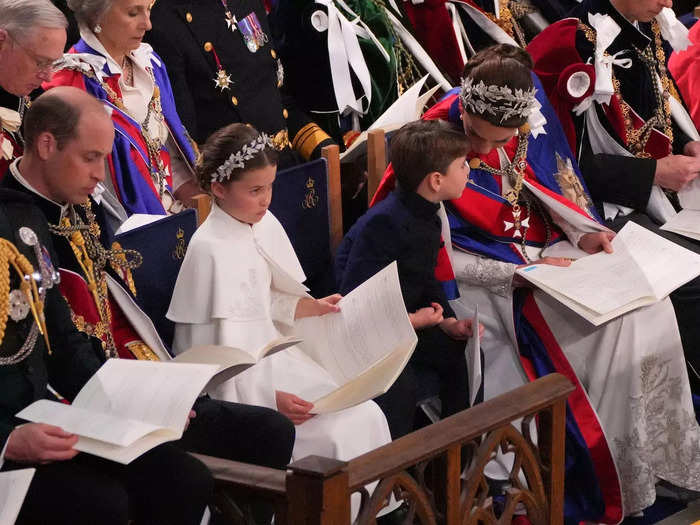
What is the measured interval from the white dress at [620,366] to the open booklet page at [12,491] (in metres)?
1.97

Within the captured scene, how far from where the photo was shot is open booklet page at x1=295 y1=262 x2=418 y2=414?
2.95 metres

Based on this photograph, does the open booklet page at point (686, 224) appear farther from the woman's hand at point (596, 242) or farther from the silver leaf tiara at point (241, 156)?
the silver leaf tiara at point (241, 156)

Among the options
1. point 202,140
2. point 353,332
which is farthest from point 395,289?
point 202,140

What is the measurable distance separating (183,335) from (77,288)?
0.45 m

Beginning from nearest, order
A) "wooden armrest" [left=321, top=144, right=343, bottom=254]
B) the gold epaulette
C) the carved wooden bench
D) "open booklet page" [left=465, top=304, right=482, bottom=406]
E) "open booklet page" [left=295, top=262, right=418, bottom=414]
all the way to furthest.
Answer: the carved wooden bench
"open booklet page" [left=295, top=262, right=418, bottom=414]
"open booklet page" [left=465, top=304, right=482, bottom=406]
"wooden armrest" [left=321, top=144, right=343, bottom=254]
the gold epaulette

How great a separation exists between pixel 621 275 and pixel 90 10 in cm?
190

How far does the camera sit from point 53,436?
231 cm

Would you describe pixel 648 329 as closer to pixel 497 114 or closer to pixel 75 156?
pixel 497 114

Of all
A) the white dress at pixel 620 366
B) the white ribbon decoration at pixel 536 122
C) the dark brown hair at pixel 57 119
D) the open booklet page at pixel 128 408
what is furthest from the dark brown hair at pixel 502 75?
the open booklet page at pixel 128 408

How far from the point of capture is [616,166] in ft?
15.0

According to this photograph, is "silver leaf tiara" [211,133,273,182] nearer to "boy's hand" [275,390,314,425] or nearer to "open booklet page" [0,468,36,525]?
"boy's hand" [275,390,314,425]

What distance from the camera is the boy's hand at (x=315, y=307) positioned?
334 centimetres

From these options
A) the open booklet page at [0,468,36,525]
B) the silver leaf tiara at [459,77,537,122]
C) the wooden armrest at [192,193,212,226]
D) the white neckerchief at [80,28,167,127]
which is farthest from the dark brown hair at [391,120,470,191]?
the open booklet page at [0,468,36,525]

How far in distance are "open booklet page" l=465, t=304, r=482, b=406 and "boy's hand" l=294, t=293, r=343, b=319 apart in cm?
39
